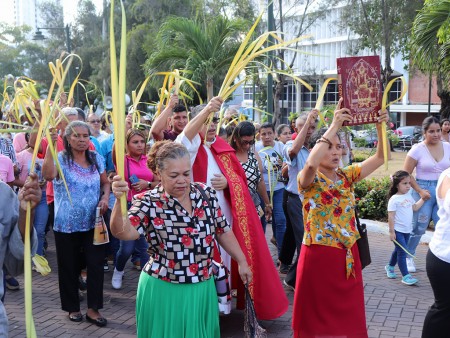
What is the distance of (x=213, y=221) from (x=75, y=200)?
2223mm

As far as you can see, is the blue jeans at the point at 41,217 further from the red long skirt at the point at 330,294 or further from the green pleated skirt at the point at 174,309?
the green pleated skirt at the point at 174,309

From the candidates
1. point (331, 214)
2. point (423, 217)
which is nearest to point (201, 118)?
point (331, 214)

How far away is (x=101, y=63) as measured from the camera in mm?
45125

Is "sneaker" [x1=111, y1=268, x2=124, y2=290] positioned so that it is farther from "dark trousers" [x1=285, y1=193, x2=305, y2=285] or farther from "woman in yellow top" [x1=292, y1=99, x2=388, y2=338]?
"woman in yellow top" [x1=292, y1=99, x2=388, y2=338]

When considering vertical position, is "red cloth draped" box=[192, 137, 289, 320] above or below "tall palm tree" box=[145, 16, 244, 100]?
below

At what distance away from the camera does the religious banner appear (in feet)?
13.8

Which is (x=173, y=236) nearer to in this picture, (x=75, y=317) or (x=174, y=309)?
(x=174, y=309)

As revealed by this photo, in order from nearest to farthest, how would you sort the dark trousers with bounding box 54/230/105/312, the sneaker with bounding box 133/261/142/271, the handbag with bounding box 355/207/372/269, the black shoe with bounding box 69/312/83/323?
the handbag with bounding box 355/207/372/269
the dark trousers with bounding box 54/230/105/312
the black shoe with bounding box 69/312/83/323
the sneaker with bounding box 133/261/142/271

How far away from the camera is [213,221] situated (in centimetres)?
390

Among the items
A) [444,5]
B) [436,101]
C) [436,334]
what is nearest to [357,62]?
[436,334]

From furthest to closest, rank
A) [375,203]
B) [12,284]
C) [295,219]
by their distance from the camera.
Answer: [375,203], [12,284], [295,219]

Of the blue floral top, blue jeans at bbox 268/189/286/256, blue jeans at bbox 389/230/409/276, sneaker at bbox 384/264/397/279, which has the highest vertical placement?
the blue floral top

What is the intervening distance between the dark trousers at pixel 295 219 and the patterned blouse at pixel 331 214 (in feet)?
6.19

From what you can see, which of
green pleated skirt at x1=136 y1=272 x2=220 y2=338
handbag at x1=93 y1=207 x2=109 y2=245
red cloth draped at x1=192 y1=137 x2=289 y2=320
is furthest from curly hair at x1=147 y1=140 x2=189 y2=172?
handbag at x1=93 y1=207 x2=109 y2=245
